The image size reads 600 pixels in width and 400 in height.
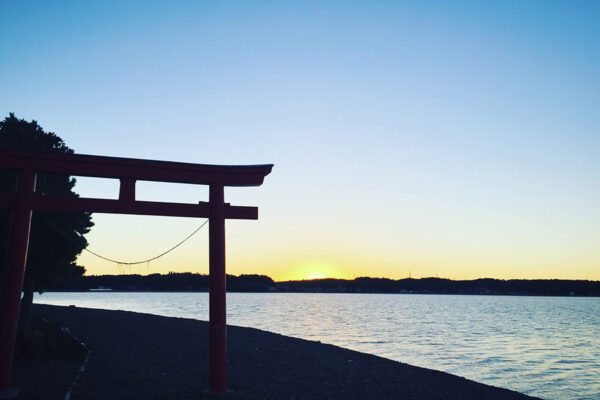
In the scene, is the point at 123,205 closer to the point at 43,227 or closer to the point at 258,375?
the point at 258,375

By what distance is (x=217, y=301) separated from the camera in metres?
9.80

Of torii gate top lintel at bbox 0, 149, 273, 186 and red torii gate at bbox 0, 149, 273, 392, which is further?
torii gate top lintel at bbox 0, 149, 273, 186

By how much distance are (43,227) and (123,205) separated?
7.76 meters

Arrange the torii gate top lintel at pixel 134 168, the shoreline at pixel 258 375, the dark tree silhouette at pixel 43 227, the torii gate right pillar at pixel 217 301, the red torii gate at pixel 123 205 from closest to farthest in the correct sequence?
the red torii gate at pixel 123 205
the torii gate top lintel at pixel 134 168
the torii gate right pillar at pixel 217 301
the shoreline at pixel 258 375
the dark tree silhouette at pixel 43 227

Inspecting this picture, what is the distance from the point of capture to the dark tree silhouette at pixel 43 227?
1506 cm

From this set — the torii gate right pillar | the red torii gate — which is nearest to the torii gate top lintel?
the red torii gate

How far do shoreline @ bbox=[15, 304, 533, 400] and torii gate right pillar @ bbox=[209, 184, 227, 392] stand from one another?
1.84ft

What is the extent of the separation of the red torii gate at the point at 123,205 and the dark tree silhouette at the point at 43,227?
204 inches

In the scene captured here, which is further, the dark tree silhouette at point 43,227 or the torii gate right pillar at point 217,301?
the dark tree silhouette at point 43,227

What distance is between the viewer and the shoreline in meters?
10.6

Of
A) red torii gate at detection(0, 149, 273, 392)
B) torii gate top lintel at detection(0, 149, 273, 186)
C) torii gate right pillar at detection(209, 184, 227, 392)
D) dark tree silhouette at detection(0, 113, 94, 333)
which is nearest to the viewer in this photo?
red torii gate at detection(0, 149, 273, 392)

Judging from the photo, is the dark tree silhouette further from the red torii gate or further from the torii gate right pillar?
the torii gate right pillar

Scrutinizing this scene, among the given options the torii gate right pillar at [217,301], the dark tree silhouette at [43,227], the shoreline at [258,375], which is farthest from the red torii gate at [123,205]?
the dark tree silhouette at [43,227]

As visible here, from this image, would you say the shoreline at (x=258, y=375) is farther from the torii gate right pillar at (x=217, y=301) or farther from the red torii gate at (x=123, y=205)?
the red torii gate at (x=123, y=205)
